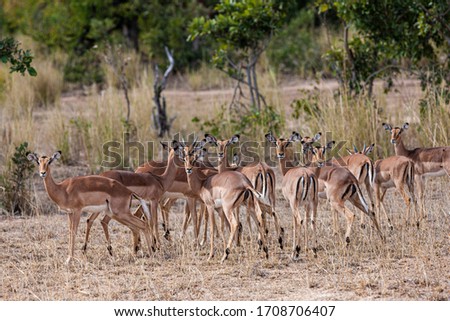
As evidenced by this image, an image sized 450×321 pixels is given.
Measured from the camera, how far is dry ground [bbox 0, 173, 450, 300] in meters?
7.63

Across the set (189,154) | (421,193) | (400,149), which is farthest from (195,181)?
(400,149)

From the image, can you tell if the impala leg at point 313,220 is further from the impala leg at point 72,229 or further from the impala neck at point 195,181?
the impala leg at point 72,229

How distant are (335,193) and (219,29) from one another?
5.85 m

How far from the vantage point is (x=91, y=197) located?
8859 mm

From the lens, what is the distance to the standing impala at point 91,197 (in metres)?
8.88

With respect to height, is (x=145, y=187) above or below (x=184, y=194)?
above

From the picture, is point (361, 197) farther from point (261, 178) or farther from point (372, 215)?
point (261, 178)

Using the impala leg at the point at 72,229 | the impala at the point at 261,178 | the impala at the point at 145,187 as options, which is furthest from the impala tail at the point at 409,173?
the impala leg at the point at 72,229

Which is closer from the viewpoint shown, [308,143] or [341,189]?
[341,189]

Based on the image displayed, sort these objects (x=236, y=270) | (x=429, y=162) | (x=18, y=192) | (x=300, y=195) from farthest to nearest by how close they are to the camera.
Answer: (x=18, y=192)
(x=429, y=162)
(x=300, y=195)
(x=236, y=270)

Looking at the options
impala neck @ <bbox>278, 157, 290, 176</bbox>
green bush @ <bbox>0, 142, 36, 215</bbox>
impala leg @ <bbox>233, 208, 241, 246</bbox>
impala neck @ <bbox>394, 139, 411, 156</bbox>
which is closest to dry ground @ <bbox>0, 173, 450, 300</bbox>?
impala leg @ <bbox>233, 208, 241, 246</bbox>

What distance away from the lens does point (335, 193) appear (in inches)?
371

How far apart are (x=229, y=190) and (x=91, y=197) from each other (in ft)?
4.73

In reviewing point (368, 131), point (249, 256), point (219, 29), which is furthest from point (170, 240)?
point (219, 29)
